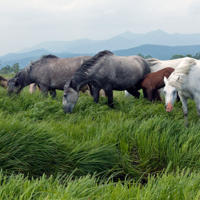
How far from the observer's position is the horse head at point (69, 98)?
5723mm

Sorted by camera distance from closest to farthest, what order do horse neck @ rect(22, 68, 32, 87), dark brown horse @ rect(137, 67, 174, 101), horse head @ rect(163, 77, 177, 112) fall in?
horse head @ rect(163, 77, 177, 112) → dark brown horse @ rect(137, 67, 174, 101) → horse neck @ rect(22, 68, 32, 87)

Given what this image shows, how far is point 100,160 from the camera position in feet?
10.4

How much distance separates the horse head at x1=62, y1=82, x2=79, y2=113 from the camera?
225 inches

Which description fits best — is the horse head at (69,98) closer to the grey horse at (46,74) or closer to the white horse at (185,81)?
the grey horse at (46,74)

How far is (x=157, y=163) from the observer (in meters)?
3.52

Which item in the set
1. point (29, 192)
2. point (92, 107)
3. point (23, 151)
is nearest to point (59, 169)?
point (23, 151)

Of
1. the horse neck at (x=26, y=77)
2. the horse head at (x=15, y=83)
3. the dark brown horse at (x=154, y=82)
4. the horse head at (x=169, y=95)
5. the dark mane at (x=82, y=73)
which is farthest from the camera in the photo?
the horse neck at (x=26, y=77)

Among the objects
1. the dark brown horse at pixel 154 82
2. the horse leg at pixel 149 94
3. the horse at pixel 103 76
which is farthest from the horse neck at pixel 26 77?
the horse leg at pixel 149 94

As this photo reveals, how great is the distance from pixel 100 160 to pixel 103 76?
10.9ft

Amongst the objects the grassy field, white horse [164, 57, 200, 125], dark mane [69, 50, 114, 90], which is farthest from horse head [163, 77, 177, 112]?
dark mane [69, 50, 114, 90]

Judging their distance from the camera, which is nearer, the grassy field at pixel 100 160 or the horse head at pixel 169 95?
the grassy field at pixel 100 160

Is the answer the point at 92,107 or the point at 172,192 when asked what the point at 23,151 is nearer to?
the point at 172,192

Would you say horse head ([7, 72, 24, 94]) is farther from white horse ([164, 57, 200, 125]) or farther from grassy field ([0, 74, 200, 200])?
white horse ([164, 57, 200, 125])

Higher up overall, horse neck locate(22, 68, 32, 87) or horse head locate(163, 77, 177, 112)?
horse neck locate(22, 68, 32, 87)
